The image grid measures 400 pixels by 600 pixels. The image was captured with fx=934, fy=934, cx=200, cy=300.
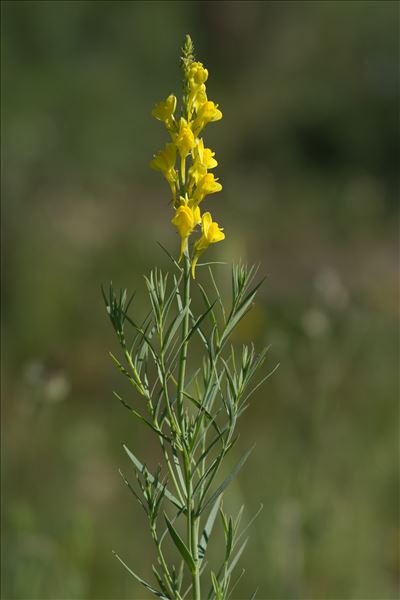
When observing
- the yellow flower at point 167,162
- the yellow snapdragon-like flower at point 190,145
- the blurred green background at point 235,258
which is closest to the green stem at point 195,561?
the yellow snapdragon-like flower at point 190,145

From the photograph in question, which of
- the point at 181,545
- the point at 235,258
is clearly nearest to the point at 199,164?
the point at 181,545

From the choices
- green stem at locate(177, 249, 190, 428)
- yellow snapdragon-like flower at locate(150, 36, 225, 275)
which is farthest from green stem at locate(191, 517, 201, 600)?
yellow snapdragon-like flower at locate(150, 36, 225, 275)

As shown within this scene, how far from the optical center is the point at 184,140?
129cm

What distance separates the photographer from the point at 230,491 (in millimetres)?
3031

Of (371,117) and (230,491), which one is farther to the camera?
(371,117)

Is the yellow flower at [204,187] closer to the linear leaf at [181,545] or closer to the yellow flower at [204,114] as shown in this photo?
the yellow flower at [204,114]

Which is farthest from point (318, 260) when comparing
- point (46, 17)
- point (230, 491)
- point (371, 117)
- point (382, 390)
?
point (230, 491)

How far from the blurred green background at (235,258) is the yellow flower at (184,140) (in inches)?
50.3

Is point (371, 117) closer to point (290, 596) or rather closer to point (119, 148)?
point (119, 148)

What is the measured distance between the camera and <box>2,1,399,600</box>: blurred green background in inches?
127

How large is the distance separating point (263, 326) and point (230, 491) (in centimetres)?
305

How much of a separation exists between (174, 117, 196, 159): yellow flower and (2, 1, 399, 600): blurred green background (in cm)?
128

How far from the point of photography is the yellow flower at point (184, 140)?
1.29 m

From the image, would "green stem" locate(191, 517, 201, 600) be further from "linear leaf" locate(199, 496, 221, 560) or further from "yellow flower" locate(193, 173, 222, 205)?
"yellow flower" locate(193, 173, 222, 205)
